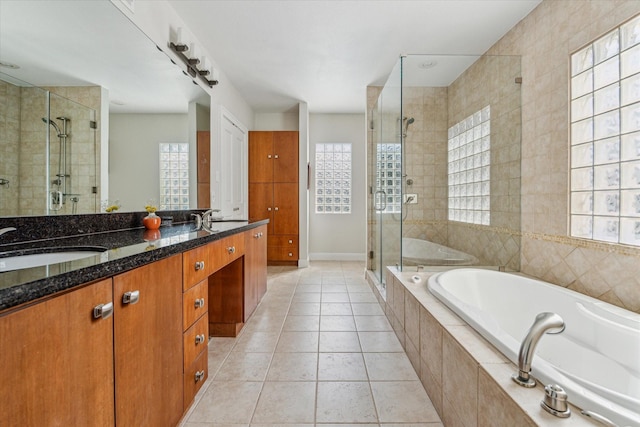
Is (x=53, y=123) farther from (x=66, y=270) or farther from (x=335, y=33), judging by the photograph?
(x=335, y=33)

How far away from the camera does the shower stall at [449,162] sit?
242 centimetres

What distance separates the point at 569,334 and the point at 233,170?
3724mm

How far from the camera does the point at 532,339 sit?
827mm

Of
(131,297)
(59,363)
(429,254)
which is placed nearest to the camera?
(59,363)

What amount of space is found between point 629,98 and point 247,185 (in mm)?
4159

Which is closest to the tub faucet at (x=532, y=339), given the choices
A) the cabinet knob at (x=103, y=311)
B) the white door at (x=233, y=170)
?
the cabinet knob at (x=103, y=311)

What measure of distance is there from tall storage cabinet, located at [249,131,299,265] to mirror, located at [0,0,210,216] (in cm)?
234

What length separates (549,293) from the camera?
170 centimetres

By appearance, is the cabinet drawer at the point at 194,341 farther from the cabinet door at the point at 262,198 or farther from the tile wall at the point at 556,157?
the cabinet door at the point at 262,198

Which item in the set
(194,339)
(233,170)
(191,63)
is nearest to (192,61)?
(191,63)

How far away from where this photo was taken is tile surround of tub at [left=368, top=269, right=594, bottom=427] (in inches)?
30.9

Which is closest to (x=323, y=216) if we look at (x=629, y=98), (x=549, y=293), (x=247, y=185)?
(x=247, y=185)

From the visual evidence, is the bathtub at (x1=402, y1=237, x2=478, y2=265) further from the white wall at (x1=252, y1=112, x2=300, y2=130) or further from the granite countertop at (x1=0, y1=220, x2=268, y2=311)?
the white wall at (x1=252, y1=112, x2=300, y2=130)

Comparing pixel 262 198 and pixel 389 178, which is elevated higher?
pixel 389 178
